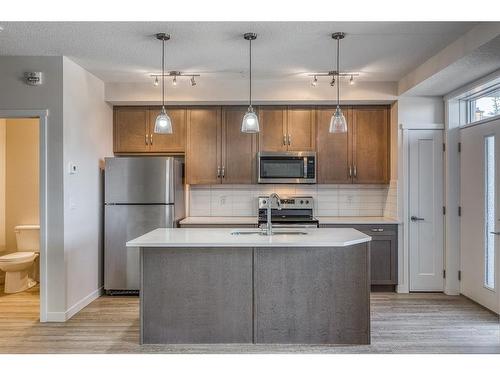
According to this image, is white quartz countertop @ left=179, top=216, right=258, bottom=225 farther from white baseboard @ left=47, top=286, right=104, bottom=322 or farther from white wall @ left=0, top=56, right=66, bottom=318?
white wall @ left=0, top=56, right=66, bottom=318

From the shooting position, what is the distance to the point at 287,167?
486cm

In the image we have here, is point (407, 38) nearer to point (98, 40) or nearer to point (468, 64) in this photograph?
point (468, 64)

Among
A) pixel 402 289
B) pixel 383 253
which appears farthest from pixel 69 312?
pixel 402 289

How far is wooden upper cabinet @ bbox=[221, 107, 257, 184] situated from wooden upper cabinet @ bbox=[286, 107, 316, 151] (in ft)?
1.47

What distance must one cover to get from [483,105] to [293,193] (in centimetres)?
233

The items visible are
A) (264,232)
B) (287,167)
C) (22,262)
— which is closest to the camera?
(264,232)

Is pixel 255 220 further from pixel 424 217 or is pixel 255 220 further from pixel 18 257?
pixel 18 257

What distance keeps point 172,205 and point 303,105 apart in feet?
6.48

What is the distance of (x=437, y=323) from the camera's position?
141 inches

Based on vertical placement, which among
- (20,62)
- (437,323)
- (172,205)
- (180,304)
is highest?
(20,62)

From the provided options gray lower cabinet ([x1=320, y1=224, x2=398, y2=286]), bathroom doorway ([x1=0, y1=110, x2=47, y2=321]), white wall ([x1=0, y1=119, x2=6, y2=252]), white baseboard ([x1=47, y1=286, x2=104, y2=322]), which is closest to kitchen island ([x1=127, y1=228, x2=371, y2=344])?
white baseboard ([x1=47, y1=286, x2=104, y2=322])
